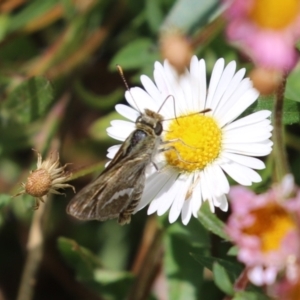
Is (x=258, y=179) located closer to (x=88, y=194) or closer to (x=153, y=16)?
(x=88, y=194)

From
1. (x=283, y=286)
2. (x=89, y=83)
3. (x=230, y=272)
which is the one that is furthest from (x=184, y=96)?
(x=89, y=83)

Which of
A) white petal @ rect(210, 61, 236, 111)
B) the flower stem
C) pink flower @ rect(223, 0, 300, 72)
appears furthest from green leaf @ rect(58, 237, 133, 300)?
pink flower @ rect(223, 0, 300, 72)

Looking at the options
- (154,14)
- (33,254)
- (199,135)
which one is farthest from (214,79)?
(33,254)

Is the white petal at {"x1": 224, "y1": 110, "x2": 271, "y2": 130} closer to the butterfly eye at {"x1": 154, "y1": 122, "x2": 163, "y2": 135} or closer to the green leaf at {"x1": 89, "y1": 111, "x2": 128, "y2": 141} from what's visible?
the butterfly eye at {"x1": 154, "y1": 122, "x2": 163, "y2": 135}

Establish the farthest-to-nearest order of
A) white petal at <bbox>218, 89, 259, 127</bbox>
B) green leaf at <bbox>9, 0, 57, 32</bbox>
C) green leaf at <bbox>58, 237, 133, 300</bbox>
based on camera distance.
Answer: green leaf at <bbox>9, 0, 57, 32</bbox> < green leaf at <bbox>58, 237, 133, 300</bbox> < white petal at <bbox>218, 89, 259, 127</bbox>

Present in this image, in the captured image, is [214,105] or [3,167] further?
[3,167]
